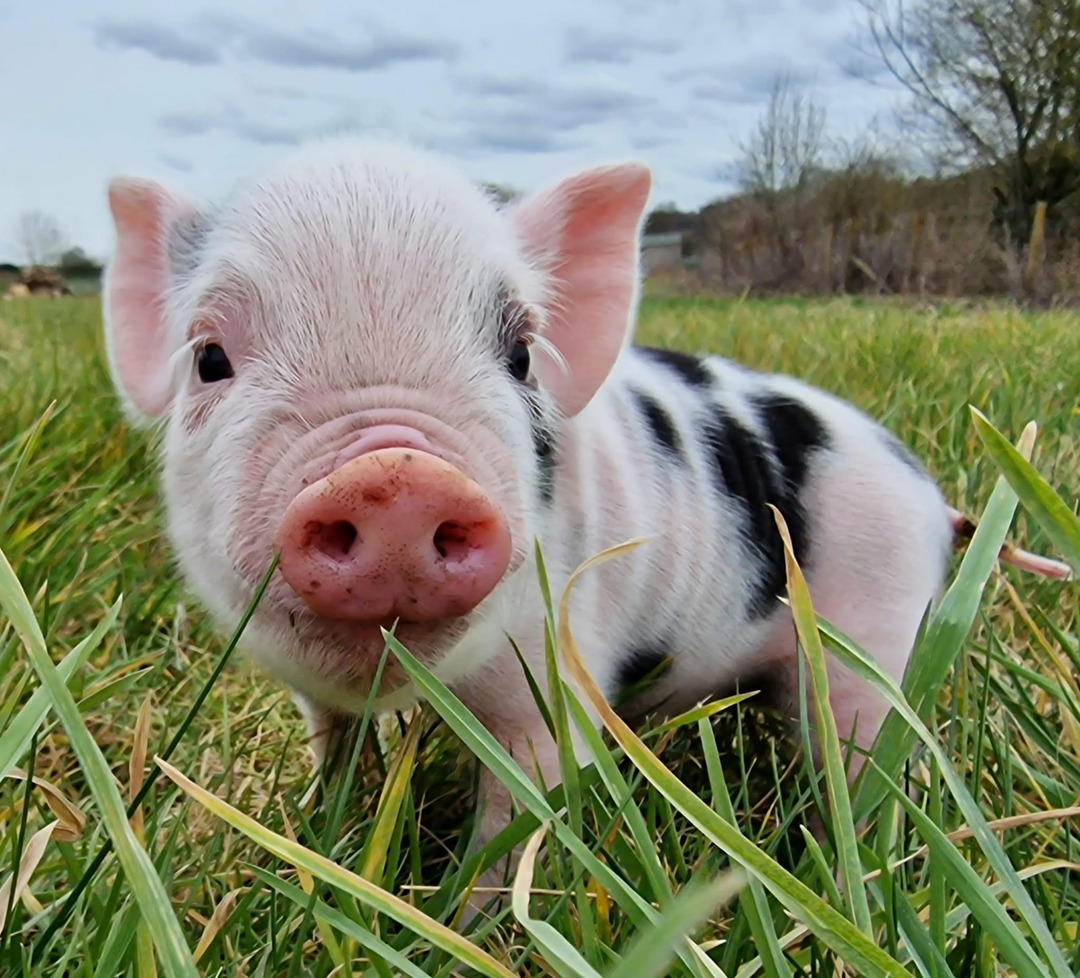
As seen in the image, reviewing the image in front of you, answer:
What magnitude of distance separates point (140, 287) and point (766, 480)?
102 cm

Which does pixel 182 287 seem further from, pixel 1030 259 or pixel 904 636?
pixel 1030 259

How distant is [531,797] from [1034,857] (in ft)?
2.04

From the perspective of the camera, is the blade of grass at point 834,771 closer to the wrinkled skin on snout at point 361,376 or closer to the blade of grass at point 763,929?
the blade of grass at point 763,929

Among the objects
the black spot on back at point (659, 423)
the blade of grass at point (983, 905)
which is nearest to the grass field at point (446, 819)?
the blade of grass at point (983, 905)

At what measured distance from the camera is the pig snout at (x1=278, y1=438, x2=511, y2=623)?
3.16 ft

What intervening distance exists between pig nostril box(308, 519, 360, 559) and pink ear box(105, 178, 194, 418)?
2.08 feet

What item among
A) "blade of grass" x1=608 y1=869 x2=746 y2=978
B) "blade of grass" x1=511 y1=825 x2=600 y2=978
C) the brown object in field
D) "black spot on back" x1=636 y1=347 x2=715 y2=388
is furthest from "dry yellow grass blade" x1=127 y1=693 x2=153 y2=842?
the brown object in field

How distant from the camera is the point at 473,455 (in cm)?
112

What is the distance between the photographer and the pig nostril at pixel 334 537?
981 millimetres

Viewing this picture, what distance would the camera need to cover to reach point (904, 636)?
5.38ft

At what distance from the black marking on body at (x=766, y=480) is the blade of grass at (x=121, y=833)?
1124 mm

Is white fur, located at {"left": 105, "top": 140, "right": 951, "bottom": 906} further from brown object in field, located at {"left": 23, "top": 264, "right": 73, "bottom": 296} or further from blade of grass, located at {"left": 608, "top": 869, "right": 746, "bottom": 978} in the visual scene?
brown object in field, located at {"left": 23, "top": 264, "right": 73, "bottom": 296}

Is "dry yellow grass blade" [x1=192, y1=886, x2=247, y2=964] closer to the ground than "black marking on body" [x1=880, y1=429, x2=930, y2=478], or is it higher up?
closer to the ground

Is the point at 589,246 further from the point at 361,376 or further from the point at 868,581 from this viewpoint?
the point at 868,581
